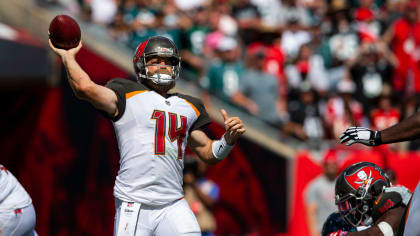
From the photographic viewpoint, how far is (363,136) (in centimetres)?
436

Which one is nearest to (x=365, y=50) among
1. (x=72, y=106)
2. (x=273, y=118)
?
(x=273, y=118)

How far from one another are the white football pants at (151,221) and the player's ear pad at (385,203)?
1.20 m

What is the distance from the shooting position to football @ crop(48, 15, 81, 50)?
14.6 feet

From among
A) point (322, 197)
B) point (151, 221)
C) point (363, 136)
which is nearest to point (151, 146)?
point (151, 221)

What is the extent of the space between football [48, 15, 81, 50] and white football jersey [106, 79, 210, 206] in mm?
410

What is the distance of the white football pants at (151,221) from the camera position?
15.1ft

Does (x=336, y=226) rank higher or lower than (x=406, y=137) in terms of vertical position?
lower

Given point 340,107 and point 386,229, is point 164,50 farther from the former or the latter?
point 340,107

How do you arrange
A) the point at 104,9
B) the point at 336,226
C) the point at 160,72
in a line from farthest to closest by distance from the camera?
the point at 104,9 → the point at 336,226 → the point at 160,72

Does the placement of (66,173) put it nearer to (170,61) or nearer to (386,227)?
(170,61)

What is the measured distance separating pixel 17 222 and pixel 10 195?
0.21m

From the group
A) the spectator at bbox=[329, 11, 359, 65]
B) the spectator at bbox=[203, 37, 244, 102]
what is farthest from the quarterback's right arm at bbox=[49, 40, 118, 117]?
the spectator at bbox=[329, 11, 359, 65]

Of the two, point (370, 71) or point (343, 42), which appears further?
point (343, 42)

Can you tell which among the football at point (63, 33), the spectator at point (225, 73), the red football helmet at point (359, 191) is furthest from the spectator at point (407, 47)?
the football at point (63, 33)
